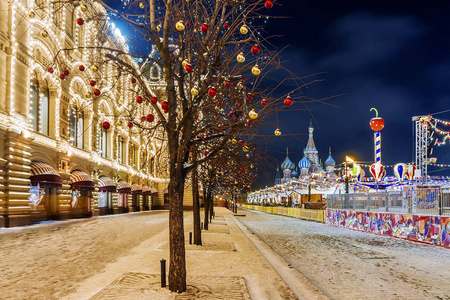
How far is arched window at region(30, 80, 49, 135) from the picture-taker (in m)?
25.6

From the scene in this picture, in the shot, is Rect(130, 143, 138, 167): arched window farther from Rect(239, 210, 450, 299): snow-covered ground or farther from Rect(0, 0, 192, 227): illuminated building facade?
Rect(239, 210, 450, 299): snow-covered ground

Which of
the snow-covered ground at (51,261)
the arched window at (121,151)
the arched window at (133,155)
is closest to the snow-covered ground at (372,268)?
the snow-covered ground at (51,261)

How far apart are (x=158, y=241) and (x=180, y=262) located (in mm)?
8560

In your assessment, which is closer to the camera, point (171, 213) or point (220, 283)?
point (171, 213)

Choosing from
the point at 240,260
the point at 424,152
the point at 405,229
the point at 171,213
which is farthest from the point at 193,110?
the point at 424,152

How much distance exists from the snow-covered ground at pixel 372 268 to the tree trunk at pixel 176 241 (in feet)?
9.78

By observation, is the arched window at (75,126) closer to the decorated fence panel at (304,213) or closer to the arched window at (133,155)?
the arched window at (133,155)

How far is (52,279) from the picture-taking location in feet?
27.3

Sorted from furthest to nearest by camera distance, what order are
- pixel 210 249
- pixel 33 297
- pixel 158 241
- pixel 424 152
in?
pixel 424 152, pixel 158 241, pixel 210 249, pixel 33 297

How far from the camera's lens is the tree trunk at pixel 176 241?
7.01m

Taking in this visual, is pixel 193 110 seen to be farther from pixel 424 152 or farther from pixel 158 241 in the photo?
pixel 424 152

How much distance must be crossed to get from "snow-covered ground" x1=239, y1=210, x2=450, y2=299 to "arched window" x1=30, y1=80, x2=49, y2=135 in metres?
18.1

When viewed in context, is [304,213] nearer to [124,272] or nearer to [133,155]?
[133,155]

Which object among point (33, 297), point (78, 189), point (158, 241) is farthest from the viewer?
point (78, 189)
